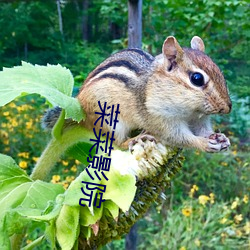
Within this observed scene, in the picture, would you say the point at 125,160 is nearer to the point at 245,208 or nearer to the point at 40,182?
the point at 40,182

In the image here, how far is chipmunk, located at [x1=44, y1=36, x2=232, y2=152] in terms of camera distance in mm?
706

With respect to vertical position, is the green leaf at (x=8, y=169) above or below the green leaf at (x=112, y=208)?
below

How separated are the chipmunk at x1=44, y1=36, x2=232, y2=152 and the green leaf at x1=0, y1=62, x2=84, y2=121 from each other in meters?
0.08

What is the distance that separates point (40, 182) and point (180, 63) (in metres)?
0.30

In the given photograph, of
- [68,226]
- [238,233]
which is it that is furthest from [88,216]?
[238,233]

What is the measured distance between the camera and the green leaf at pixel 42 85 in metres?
0.59

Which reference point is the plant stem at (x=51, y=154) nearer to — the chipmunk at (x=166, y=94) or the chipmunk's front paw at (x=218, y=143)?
the chipmunk at (x=166, y=94)

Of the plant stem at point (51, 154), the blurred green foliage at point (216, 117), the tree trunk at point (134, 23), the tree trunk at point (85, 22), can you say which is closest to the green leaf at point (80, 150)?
the plant stem at point (51, 154)

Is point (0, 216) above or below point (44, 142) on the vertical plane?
above

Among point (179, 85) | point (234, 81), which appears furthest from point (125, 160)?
point (234, 81)

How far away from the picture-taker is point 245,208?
245cm

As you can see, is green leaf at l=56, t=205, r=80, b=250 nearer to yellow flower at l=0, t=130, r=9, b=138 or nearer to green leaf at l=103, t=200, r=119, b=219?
green leaf at l=103, t=200, r=119, b=219

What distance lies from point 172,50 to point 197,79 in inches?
3.0

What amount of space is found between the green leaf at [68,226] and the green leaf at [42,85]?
15cm
